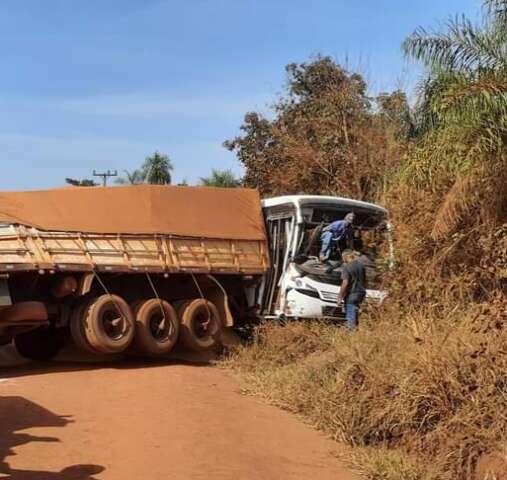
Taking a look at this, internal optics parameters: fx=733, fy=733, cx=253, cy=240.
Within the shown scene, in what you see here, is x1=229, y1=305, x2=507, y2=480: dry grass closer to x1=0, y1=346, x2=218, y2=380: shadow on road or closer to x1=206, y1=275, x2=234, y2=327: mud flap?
x1=0, y1=346, x2=218, y2=380: shadow on road

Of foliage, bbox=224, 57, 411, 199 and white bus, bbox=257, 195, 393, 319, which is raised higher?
foliage, bbox=224, 57, 411, 199

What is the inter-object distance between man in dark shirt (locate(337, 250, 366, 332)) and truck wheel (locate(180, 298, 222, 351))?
205cm

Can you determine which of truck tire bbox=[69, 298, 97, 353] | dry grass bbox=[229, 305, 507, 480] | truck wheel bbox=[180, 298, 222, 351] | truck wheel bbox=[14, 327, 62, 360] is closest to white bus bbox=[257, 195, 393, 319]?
truck wheel bbox=[180, 298, 222, 351]

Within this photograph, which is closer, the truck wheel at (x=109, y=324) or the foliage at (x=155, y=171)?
the truck wheel at (x=109, y=324)

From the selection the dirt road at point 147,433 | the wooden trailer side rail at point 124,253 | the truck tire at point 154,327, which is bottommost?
the dirt road at point 147,433

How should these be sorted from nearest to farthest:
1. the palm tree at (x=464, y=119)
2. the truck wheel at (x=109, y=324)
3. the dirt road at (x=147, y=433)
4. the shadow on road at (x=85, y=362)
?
the dirt road at (x=147, y=433)
the palm tree at (x=464, y=119)
the truck wheel at (x=109, y=324)
the shadow on road at (x=85, y=362)

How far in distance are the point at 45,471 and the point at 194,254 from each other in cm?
637

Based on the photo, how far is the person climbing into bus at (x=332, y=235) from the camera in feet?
39.3

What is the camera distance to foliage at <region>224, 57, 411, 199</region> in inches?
749

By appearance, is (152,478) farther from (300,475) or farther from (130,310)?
(130,310)

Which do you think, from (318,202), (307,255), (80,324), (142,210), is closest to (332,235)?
(307,255)

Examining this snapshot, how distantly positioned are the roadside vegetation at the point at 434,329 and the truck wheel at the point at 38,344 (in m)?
2.86

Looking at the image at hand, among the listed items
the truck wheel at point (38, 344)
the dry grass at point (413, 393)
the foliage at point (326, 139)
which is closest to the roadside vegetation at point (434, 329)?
the dry grass at point (413, 393)

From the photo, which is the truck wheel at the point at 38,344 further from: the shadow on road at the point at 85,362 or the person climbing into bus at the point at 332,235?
the person climbing into bus at the point at 332,235
